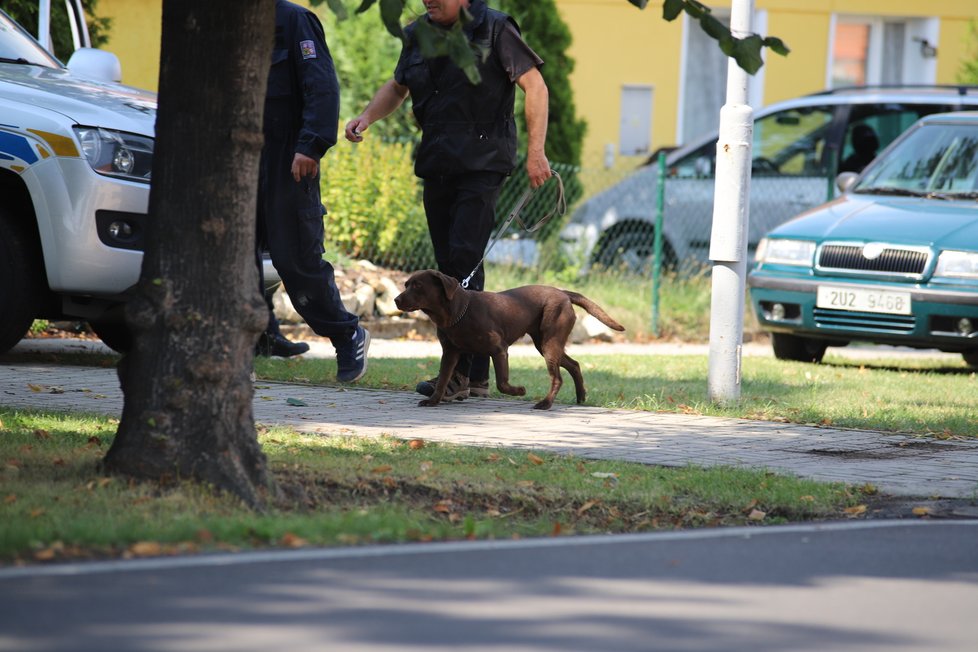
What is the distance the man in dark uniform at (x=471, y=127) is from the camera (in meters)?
7.21

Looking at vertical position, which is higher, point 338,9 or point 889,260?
point 338,9

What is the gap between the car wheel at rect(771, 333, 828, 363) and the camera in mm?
11141

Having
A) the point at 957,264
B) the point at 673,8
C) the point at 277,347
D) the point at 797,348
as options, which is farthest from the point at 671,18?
the point at 797,348

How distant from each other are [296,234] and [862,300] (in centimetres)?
457

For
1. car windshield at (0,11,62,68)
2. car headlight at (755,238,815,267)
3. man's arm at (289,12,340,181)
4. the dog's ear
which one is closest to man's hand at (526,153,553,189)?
the dog's ear

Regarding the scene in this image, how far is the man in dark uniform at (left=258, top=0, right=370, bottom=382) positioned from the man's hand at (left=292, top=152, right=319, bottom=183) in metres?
0.01

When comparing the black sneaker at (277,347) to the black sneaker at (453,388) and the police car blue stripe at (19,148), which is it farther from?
the police car blue stripe at (19,148)

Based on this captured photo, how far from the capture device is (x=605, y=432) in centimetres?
670

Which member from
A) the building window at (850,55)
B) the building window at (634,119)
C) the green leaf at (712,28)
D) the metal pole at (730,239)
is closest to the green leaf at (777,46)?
the green leaf at (712,28)

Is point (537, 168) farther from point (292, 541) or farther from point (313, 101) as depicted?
point (292, 541)

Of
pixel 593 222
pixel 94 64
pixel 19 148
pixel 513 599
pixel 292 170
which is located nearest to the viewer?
pixel 513 599

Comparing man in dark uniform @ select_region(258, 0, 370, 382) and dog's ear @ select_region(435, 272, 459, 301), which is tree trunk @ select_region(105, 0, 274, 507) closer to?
dog's ear @ select_region(435, 272, 459, 301)

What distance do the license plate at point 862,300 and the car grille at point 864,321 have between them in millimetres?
41

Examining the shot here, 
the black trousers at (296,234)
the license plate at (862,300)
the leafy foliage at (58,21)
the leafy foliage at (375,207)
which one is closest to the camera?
the black trousers at (296,234)
